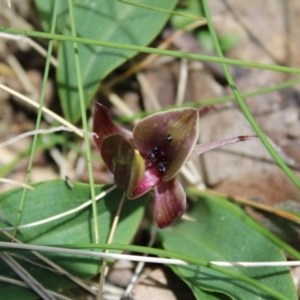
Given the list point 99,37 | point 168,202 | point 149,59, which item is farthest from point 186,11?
point 168,202

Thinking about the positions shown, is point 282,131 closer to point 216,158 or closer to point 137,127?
point 216,158

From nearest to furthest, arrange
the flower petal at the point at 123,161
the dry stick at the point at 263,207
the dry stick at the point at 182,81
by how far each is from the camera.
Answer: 1. the flower petal at the point at 123,161
2. the dry stick at the point at 263,207
3. the dry stick at the point at 182,81

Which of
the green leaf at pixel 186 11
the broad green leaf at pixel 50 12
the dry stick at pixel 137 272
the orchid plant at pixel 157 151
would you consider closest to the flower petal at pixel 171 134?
the orchid plant at pixel 157 151

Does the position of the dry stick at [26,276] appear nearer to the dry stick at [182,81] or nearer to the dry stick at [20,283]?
the dry stick at [20,283]

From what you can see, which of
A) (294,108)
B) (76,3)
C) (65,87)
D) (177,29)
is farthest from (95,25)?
(294,108)

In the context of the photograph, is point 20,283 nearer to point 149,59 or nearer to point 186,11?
point 149,59
